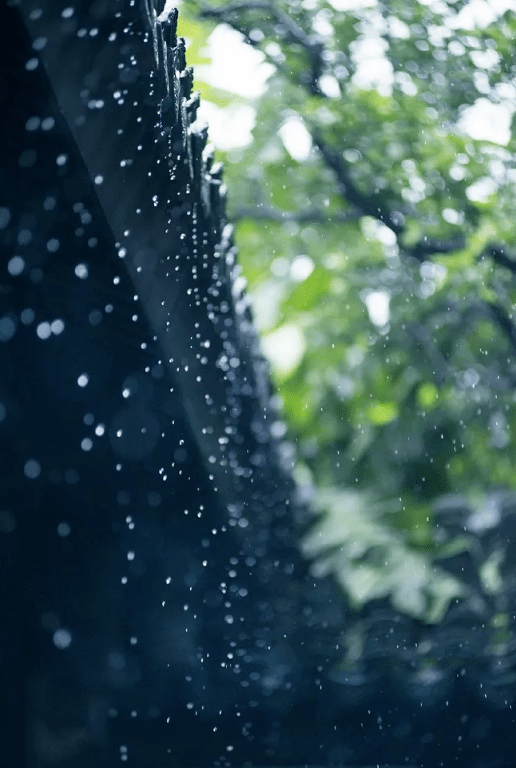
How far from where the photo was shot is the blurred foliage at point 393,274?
243cm

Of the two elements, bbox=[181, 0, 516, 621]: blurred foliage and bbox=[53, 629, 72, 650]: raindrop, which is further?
bbox=[181, 0, 516, 621]: blurred foliage

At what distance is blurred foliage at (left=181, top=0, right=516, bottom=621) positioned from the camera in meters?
2.43

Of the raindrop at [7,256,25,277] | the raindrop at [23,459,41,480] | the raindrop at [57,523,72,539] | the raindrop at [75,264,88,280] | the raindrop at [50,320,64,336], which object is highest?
the raindrop at [7,256,25,277]

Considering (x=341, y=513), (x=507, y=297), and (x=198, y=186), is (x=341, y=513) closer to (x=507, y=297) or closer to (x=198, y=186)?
(x=507, y=297)

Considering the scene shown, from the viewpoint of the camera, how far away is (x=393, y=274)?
2.76m

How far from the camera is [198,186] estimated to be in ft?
3.04

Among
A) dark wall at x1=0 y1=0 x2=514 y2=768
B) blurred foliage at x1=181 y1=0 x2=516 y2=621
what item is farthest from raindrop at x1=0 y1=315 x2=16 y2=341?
blurred foliage at x1=181 y1=0 x2=516 y2=621

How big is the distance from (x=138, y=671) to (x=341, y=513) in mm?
1594

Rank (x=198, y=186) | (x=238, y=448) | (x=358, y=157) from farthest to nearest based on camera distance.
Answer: (x=358, y=157) < (x=238, y=448) < (x=198, y=186)

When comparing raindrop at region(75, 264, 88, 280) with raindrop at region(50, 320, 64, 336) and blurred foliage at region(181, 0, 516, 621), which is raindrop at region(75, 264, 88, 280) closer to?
raindrop at region(50, 320, 64, 336)

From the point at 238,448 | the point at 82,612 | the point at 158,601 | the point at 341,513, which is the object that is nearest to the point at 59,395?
the point at 82,612

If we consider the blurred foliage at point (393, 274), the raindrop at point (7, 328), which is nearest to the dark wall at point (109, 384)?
A: the raindrop at point (7, 328)

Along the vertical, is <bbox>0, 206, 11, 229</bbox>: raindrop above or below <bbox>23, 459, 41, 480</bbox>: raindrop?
above

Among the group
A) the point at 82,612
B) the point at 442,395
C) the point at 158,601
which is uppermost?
the point at 82,612
